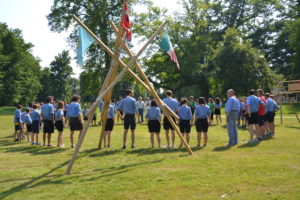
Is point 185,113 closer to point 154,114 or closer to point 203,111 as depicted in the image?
point 203,111

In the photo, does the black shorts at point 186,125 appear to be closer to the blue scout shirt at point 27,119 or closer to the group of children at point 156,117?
the group of children at point 156,117

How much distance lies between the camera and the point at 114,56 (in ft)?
31.5

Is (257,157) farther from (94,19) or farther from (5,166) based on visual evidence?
(94,19)

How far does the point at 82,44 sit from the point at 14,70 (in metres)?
54.7

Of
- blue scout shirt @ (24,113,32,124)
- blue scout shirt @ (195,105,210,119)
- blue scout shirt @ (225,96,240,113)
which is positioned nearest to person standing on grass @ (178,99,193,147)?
blue scout shirt @ (195,105,210,119)

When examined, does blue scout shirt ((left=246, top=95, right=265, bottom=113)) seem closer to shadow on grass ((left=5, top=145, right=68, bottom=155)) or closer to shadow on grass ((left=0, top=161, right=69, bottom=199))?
shadow on grass ((left=5, top=145, right=68, bottom=155))

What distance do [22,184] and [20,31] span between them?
67119 millimetres

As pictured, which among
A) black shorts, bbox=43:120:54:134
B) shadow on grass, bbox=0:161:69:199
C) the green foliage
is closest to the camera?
shadow on grass, bbox=0:161:69:199

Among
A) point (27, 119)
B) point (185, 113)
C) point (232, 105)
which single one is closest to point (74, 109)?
point (27, 119)

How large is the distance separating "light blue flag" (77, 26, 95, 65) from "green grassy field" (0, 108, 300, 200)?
3154 mm

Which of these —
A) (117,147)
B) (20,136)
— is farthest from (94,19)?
(117,147)

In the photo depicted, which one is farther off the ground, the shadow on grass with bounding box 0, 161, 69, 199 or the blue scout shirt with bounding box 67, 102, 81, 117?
the blue scout shirt with bounding box 67, 102, 81, 117

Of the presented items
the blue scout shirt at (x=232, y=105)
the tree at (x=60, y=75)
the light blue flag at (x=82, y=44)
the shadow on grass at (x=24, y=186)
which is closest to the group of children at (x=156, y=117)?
the blue scout shirt at (x=232, y=105)

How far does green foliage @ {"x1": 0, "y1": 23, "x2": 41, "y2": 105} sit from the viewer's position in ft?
183
